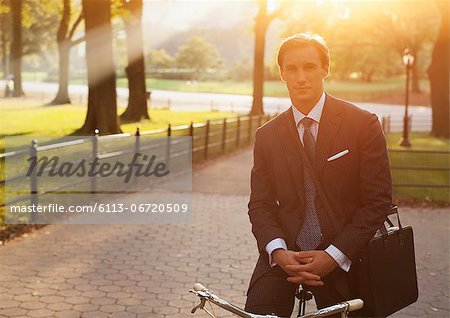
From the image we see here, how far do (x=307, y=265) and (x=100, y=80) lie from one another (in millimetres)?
16576

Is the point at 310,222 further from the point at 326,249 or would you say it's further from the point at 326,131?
the point at 326,131

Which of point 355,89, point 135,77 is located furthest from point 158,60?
Answer: point 135,77

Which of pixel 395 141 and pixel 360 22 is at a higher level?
pixel 360 22

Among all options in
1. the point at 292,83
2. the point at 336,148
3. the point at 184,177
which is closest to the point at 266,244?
the point at 336,148

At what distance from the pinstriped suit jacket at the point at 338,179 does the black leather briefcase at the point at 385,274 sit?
0.07 m

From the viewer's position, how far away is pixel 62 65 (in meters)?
45.1

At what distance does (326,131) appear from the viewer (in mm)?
3125

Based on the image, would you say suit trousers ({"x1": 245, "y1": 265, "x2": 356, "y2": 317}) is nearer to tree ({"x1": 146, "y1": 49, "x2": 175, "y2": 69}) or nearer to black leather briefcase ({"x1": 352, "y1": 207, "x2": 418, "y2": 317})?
black leather briefcase ({"x1": 352, "y1": 207, "x2": 418, "y2": 317})

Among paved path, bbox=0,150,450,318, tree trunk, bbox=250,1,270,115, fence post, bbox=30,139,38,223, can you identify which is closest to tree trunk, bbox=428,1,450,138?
tree trunk, bbox=250,1,270,115

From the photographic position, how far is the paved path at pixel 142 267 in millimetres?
6043

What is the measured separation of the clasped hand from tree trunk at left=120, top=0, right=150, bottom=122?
24935mm

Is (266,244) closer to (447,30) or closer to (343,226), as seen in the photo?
(343,226)

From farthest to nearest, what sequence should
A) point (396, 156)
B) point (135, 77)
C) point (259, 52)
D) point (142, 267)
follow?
point (259, 52) < point (135, 77) < point (396, 156) < point (142, 267)
